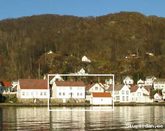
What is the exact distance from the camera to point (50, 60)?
13900 cm

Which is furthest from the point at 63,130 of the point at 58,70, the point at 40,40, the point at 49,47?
the point at 40,40

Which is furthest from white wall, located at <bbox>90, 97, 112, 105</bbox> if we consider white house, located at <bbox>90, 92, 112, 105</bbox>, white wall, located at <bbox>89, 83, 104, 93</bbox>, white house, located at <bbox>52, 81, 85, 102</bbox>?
white wall, located at <bbox>89, 83, 104, 93</bbox>

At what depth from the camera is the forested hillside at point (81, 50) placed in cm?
13225

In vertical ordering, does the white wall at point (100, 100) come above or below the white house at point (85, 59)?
below

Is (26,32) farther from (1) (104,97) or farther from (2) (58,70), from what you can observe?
(1) (104,97)

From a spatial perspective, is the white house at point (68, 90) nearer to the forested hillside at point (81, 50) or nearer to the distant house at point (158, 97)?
the distant house at point (158, 97)

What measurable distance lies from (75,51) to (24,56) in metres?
17.0

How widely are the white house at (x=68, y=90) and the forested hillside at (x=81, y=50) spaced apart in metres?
36.0

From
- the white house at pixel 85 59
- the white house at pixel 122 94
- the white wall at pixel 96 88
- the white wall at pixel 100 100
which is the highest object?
the white house at pixel 85 59

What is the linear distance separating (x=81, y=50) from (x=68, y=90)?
68.5 m

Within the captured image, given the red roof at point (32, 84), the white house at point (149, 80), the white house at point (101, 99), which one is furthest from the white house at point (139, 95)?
the white house at point (149, 80)

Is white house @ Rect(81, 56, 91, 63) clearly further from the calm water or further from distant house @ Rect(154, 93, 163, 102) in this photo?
the calm water

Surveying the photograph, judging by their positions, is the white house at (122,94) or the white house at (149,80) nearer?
the white house at (122,94)

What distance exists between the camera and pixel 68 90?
88.8m
